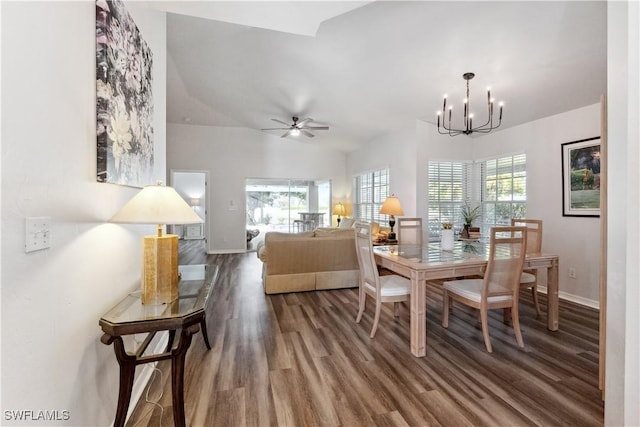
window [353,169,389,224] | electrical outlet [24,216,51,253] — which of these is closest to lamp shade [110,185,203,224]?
electrical outlet [24,216,51,253]

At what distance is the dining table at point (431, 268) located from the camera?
229cm

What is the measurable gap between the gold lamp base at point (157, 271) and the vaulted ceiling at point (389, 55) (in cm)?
169

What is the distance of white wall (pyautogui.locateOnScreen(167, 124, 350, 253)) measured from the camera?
684 cm

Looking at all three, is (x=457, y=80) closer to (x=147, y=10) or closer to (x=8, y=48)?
(x=147, y=10)

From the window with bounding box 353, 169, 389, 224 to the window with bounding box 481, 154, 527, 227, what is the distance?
181cm

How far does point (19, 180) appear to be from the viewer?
0.88 meters

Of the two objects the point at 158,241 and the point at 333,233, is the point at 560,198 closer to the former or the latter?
the point at 333,233

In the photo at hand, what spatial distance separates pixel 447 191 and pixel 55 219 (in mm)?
5185

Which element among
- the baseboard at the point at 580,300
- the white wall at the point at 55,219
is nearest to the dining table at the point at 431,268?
the baseboard at the point at 580,300

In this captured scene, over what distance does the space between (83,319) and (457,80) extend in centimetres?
410

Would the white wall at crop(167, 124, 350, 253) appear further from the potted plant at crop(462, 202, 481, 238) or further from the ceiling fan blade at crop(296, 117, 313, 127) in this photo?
the potted plant at crop(462, 202, 481, 238)

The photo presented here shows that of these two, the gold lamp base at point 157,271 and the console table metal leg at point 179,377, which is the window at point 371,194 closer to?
the gold lamp base at point 157,271

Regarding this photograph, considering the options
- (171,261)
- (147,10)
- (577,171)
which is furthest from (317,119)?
(171,261)

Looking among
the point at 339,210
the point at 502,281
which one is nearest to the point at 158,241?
the point at 502,281
